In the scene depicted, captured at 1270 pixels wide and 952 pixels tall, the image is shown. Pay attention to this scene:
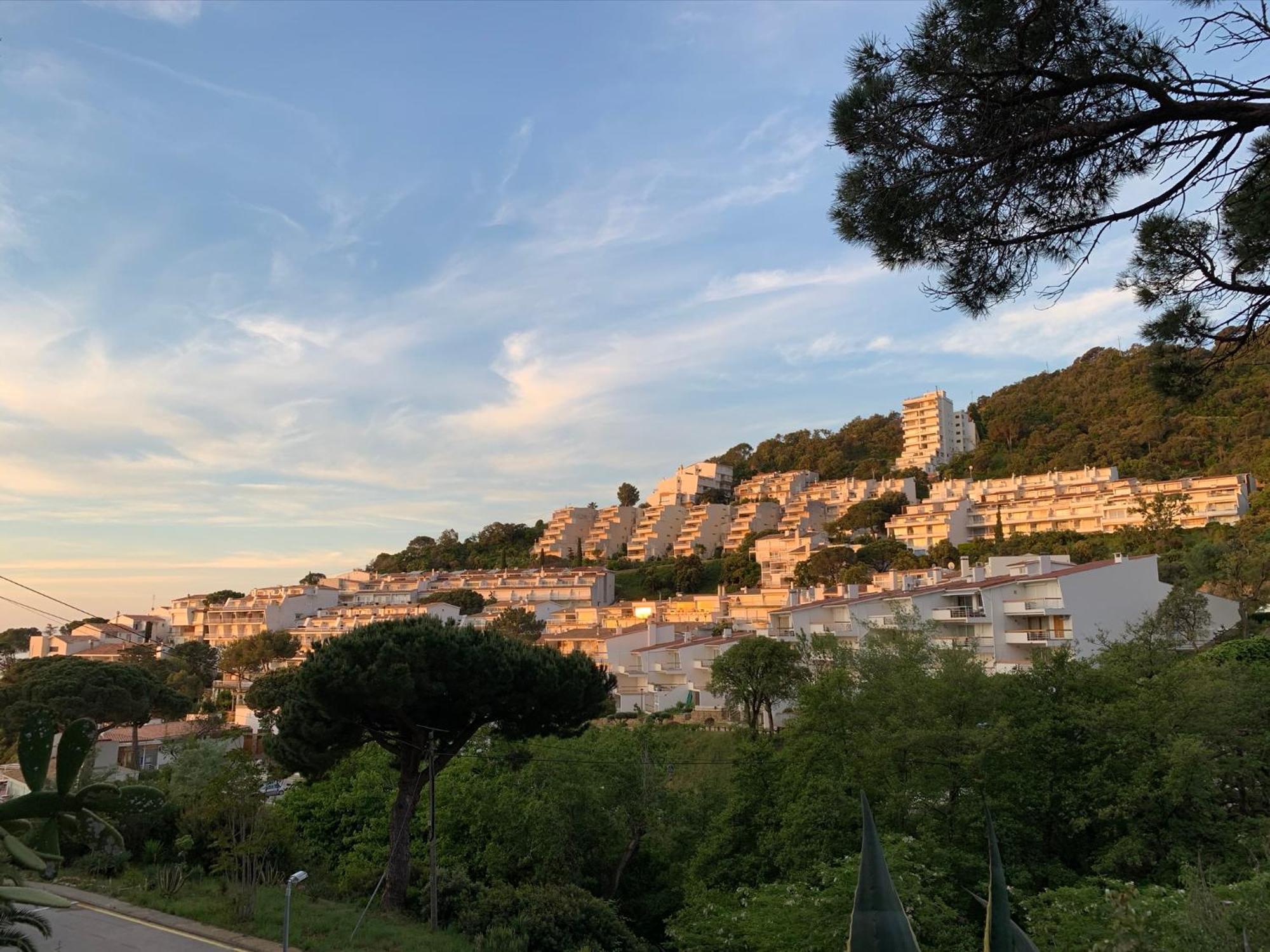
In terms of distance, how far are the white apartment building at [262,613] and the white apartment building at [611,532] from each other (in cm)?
2850

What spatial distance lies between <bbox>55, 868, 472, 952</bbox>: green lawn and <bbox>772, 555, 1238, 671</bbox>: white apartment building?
65.2 feet

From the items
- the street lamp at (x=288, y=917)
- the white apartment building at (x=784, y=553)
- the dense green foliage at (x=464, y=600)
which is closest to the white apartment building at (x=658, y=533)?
the white apartment building at (x=784, y=553)

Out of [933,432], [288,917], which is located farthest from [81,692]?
[933,432]

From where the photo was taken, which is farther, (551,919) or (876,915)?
(551,919)

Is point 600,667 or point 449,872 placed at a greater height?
point 600,667

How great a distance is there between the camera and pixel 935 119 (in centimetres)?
521

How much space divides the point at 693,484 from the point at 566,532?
17931 millimetres

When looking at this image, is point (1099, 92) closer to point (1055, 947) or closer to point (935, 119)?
point (935, 119)

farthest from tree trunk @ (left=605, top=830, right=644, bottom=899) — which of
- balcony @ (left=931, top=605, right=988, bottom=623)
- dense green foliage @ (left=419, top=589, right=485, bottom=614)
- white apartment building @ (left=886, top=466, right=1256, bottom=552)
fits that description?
dense green foliage @ (left=419, top=589, right=485, bottom=614)

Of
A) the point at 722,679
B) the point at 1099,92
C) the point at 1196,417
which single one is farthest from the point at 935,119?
the point at 1196,417

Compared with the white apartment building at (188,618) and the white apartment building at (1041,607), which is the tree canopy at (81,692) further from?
the white apartment building at (188,618)

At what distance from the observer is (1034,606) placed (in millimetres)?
30078

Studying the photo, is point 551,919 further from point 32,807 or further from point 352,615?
point 352,615

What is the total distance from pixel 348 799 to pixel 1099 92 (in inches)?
773
